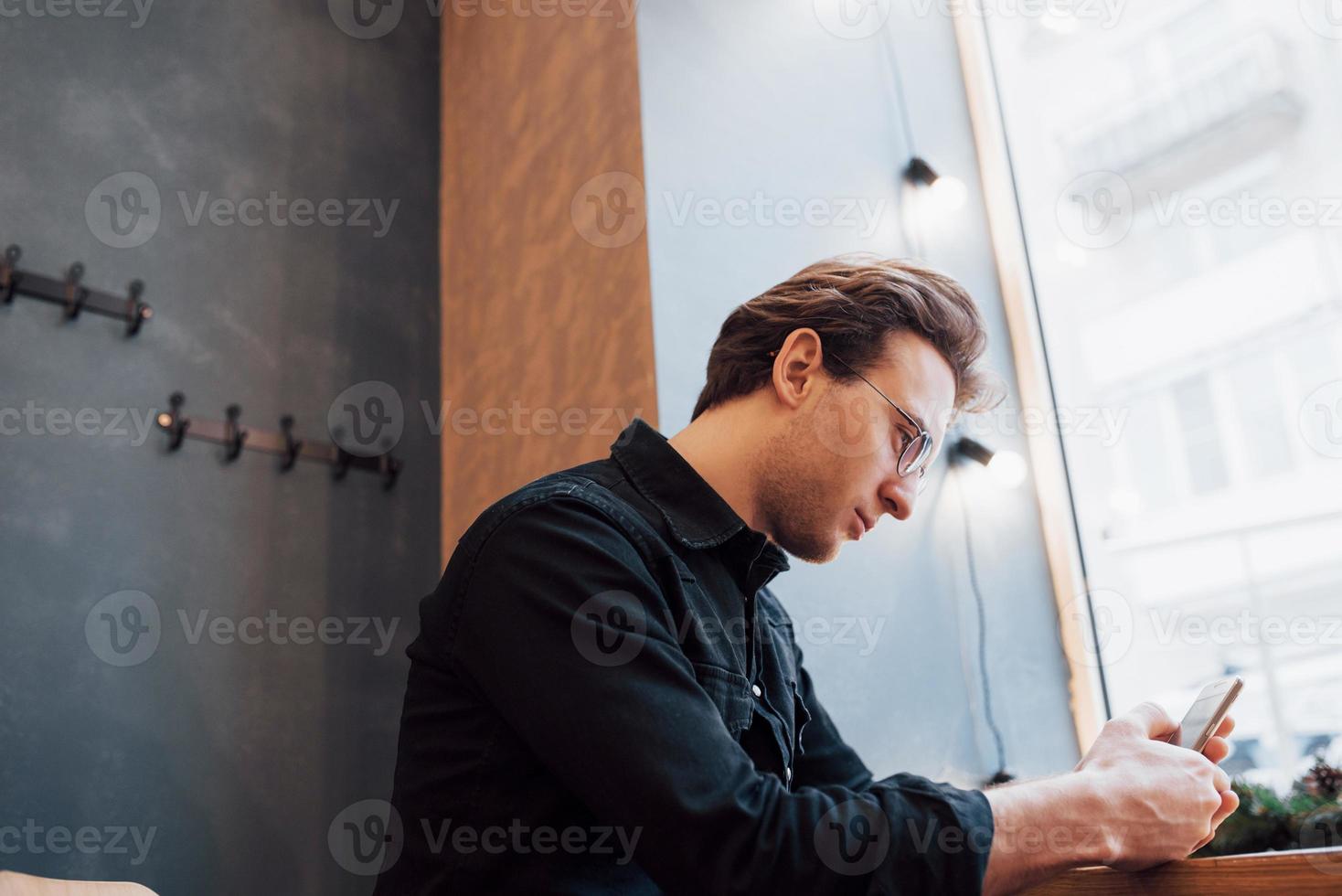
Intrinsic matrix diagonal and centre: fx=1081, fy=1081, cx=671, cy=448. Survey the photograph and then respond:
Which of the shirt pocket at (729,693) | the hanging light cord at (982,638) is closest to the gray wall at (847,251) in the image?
the hanging light cord at (982,638)

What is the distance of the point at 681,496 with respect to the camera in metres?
1.17

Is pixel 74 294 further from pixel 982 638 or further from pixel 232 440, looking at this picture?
pixel 982 638

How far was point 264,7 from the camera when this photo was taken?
7.55 ft

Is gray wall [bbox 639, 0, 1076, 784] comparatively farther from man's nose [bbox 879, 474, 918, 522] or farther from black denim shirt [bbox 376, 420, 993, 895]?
black denim shirt [bbox 376, 420, 993, 895]

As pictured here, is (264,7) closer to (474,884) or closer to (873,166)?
A: (873,166)

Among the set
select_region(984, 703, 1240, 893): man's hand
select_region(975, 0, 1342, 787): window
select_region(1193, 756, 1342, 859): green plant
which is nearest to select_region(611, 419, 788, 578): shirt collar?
select_region(984, 703, 1240, 893): man's hand

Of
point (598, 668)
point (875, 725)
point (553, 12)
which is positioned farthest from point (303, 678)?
point (553, 12)

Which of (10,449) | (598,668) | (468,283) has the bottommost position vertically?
(598,668)

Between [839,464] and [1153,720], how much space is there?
0.41 metres

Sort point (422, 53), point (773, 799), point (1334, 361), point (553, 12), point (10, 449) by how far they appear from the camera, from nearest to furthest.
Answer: point (773, 799) < point (10, 449) < point (1334, 361) < point (553, 12) < point (422, 53)

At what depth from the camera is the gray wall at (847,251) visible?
1.77 meters

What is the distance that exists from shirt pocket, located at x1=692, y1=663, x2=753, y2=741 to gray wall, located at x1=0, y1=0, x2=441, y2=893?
1.06 meters

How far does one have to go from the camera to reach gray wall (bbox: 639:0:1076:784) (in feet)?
5.80

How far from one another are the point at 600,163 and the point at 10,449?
1068 mm
